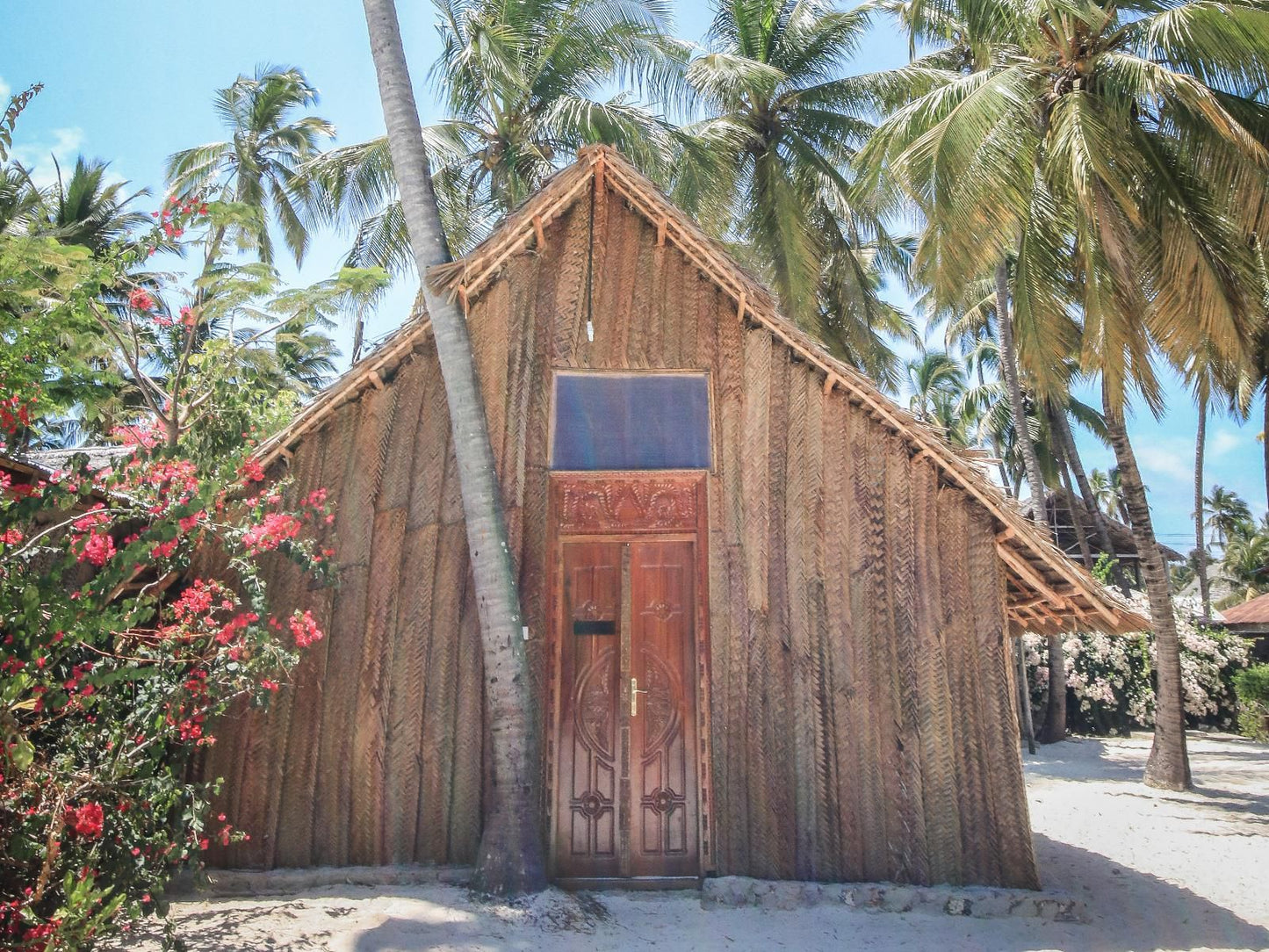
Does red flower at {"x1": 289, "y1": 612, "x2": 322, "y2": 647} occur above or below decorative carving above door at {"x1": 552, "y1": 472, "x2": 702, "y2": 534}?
below

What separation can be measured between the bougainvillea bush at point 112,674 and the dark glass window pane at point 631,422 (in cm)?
188

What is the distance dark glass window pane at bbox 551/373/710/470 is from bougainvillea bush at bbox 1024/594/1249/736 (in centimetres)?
1607

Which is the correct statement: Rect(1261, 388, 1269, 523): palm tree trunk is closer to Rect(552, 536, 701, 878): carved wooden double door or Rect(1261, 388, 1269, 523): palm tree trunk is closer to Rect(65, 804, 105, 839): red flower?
Rect(552, 536, 701, 878): carved wooden double door

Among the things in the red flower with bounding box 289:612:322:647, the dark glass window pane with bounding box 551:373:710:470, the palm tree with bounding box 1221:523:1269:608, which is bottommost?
the red flower with bounding box 289:612:322:647

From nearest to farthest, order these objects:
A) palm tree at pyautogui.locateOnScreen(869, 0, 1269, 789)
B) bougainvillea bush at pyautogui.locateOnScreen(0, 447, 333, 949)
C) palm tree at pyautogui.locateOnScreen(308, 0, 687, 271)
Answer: bougainvillea bush at pyautogui.locateOnScreen(0, 447, 333, 949)
palm tree at pyautogui.locateOnScreen(869, 0, 1269, 789)
palm tree at pyautogui.locateOnScreen(308, 0, 687, 271)

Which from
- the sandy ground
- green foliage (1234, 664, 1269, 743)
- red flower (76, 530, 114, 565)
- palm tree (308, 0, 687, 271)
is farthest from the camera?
green foliage (1234, 664, 1269, 743)

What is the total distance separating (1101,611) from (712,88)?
35.1ft

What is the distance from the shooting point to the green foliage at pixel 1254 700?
20.4 metres

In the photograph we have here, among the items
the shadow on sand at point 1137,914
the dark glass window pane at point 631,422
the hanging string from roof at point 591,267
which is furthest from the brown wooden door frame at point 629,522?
the shadow on sand at point 1137,914

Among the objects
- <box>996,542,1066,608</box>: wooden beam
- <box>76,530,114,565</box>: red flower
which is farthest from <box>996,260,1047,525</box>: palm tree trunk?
<box>76,530,114,565</box>: red flower

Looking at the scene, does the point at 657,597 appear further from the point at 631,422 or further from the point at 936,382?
the point at 936,382

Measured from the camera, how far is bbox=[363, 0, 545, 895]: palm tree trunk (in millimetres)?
5750

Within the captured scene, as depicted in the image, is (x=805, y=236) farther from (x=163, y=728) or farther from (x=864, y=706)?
(x=163, y=728)

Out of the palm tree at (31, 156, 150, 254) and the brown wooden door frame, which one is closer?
the brown wooden door frame
